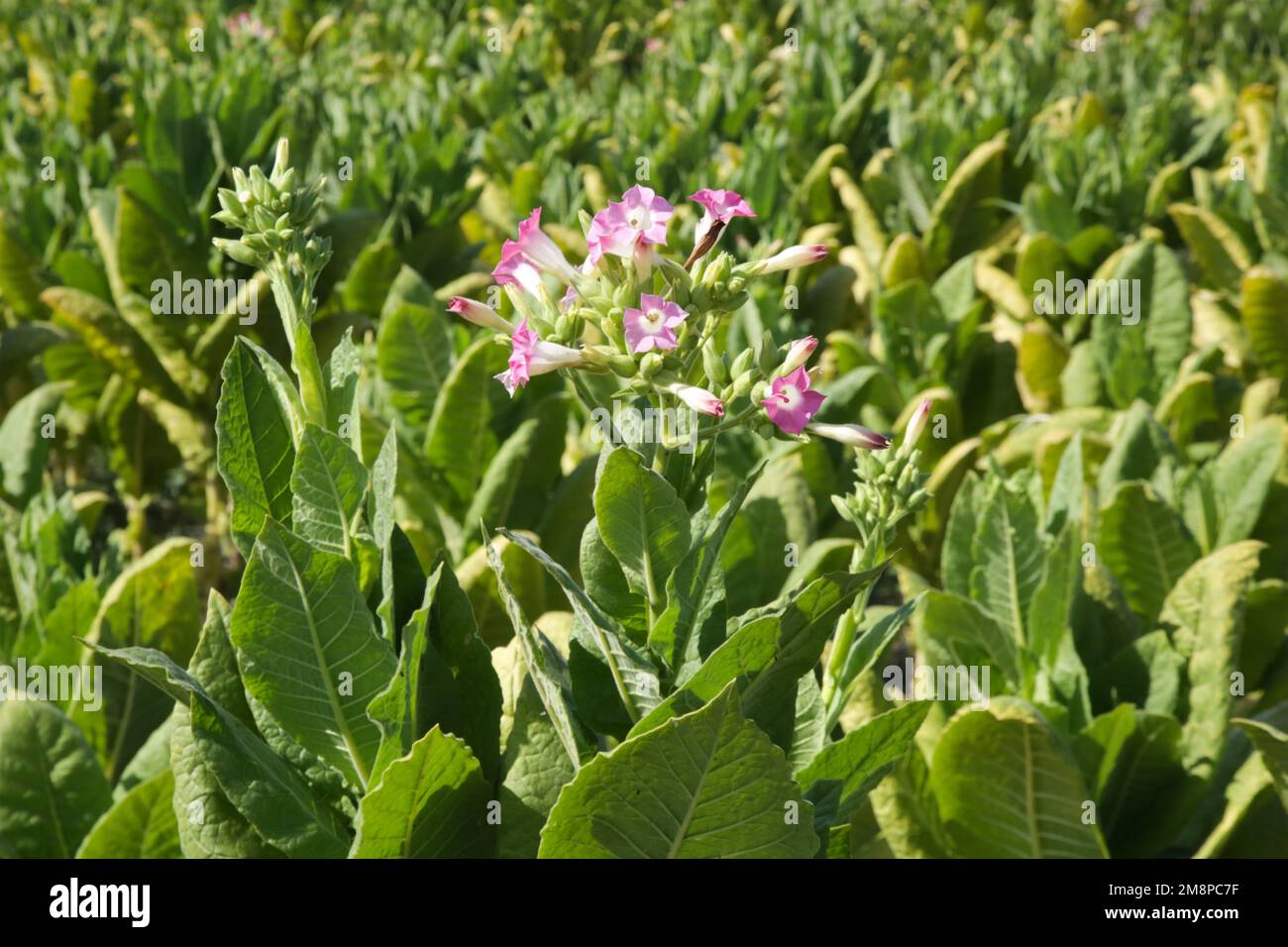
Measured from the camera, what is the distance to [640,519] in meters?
1.04

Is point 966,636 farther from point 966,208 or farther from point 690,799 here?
point 966,208

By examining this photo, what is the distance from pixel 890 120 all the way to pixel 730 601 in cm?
359

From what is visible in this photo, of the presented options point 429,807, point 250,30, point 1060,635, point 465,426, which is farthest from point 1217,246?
point 250,30

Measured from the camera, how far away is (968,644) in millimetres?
1905

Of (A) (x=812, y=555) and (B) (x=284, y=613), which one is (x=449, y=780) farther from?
(A) (x=812, y=555)

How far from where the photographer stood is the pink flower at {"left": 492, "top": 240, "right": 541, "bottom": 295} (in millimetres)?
1086

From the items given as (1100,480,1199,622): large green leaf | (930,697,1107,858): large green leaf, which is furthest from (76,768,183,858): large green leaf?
(1100,480,1199,622): large green leaf

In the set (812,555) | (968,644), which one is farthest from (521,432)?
(968,644)

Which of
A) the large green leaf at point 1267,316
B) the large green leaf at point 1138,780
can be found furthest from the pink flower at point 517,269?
the large green leaf at point 1267,316

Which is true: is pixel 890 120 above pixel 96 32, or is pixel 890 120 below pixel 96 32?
below

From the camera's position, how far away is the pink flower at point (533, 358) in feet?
3.29
